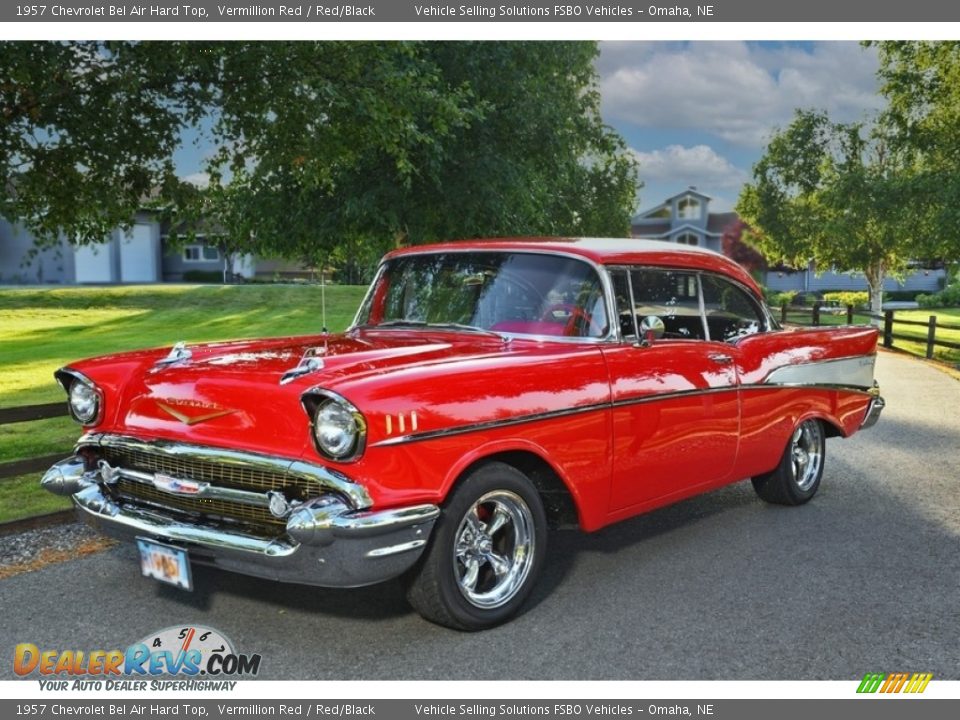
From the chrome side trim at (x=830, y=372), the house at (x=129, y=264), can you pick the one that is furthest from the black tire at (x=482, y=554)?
the house at (x=129, y=264)

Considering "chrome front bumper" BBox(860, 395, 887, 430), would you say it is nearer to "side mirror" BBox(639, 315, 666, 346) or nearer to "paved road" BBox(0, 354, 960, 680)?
"paved road" BBox(0, 354, 960, 680)

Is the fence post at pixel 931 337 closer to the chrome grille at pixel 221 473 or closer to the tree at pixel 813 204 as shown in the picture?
the tree at pixel 813 204

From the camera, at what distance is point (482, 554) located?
4.30 meters

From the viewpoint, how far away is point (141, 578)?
16.3ft

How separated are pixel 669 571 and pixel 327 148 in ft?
18.6

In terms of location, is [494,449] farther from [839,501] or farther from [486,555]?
[839,501]

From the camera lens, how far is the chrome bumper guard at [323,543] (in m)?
3.70

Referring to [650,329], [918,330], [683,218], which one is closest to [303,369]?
[650,329]

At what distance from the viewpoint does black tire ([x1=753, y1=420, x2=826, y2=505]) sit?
6.42 m

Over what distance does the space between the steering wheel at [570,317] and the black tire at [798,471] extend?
2.07 metres

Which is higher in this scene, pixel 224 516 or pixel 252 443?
pixel 252 443

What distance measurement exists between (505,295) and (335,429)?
69.5 inches

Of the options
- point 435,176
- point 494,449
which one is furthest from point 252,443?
point 435,176

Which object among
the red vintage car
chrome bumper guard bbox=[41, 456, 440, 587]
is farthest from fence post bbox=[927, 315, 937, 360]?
chrome bumper guard bbox=[41, 456, 440, 587]
